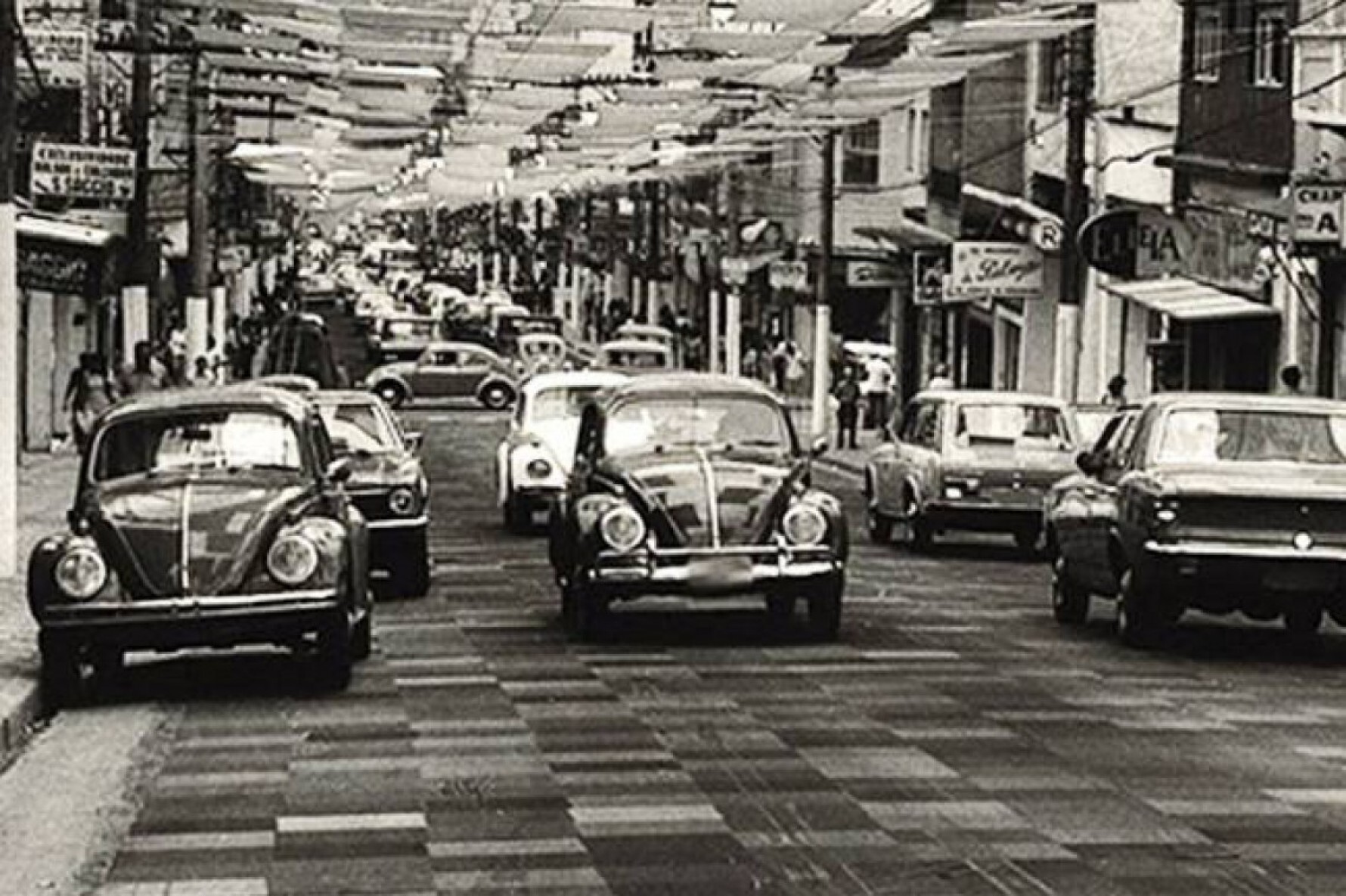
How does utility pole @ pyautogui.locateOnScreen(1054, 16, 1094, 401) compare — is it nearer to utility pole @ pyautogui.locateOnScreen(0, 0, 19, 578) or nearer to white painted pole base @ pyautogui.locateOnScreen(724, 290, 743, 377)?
utility pole @ pyautogui.locateOnScreen(0, 0, 19, 578)

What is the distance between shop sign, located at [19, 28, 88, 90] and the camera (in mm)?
40094

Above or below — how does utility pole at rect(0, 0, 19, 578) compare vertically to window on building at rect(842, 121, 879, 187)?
below

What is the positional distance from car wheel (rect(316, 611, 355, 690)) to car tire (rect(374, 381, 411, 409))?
54960 millimetres

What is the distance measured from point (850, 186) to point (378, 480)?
57484 mm

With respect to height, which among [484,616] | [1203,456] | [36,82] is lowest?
[484,616]

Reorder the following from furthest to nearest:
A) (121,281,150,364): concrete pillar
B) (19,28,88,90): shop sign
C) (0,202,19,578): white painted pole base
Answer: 1. (121,281,150,364): concrete pillar
2. (19,28,88,90): shop sign
3. (0,202,19,578): white painted pole base

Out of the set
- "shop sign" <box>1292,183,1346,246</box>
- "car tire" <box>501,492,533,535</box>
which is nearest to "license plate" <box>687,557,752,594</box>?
"car tire" <box>501,492,533,535</box>

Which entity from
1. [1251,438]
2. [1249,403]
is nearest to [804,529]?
[1251,438]

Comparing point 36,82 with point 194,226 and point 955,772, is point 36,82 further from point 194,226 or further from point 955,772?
point 955,772

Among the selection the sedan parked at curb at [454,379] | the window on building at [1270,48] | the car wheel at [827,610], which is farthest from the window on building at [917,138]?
the car wheel at [827,610]

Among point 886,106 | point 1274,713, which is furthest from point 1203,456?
point 886,106

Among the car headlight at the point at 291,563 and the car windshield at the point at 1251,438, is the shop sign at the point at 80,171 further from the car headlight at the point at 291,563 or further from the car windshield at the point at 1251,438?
the car headlight at the point at 291,563

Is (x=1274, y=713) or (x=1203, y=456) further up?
(x=1203, y=456)

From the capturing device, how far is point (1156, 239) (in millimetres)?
41094
